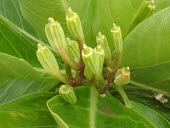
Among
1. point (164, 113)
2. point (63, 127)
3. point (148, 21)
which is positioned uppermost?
point (148, 21)

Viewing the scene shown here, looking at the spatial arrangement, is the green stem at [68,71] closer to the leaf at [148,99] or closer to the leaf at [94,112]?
the leaf at [94,112]

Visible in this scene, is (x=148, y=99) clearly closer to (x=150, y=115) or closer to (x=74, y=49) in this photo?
(x=150, y=115)

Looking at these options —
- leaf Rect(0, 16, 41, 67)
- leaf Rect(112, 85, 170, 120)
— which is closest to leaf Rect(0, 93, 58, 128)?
leaf Rect(0, 16, 41, 67)

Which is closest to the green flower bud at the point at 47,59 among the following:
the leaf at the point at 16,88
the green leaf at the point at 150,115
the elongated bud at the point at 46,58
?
the elongated bud at the point at 46,58

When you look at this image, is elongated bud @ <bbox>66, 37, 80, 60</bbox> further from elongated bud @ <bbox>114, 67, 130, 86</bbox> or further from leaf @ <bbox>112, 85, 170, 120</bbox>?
leaf @ <bbox>112, 85, 170, 120</bbox>

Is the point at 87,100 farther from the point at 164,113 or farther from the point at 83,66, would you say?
the point at 164,113

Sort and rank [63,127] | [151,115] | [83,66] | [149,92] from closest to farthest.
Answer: [63,127] < [83,66] < [151,115] < [149,92]

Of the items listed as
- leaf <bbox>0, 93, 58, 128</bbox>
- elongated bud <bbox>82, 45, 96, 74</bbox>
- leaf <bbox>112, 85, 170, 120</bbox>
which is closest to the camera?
elongated bud <bbox>82, 45, 96, 74</bbox>

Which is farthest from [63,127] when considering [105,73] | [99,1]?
[99,1]
